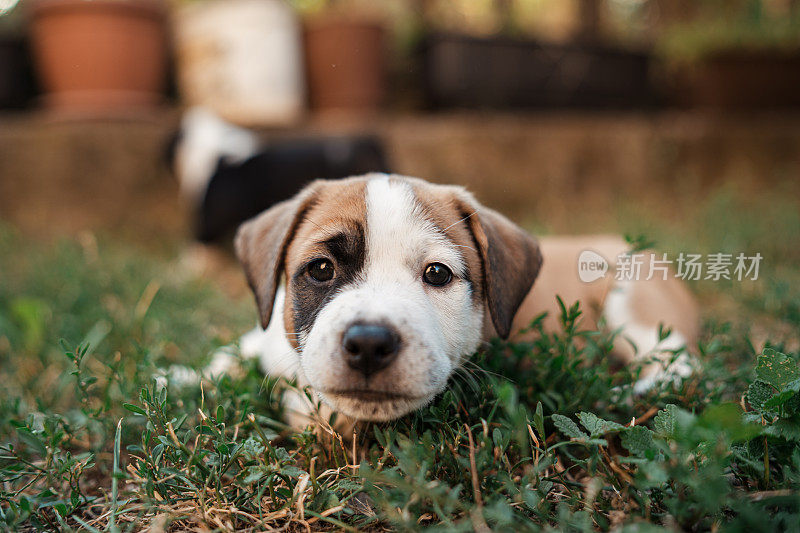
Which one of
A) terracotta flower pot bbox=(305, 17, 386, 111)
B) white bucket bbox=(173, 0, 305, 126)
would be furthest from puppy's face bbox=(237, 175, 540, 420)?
terracotta flower pot bbox=(305, 17, 386, 111)

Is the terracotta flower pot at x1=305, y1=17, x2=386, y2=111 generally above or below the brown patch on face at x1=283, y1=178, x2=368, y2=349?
above

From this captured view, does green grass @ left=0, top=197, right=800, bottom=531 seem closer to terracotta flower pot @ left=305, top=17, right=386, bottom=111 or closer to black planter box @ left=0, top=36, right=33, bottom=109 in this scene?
terracotta flower pot @ left=305, top=17, right=386, bottom=111

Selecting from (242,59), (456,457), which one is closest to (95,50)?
(242,59)

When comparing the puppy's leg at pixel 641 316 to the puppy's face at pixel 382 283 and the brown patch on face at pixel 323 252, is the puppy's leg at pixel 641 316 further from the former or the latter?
the brown patch on face at pixel 323 252

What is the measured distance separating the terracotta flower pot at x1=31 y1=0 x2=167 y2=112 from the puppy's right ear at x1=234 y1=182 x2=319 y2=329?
5.56 m

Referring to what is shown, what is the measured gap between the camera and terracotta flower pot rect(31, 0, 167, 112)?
6.95 m

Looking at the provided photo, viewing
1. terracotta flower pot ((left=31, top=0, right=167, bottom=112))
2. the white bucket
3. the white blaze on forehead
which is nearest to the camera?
the white blaze on forehead

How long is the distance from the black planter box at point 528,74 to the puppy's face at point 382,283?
5962 millimetres

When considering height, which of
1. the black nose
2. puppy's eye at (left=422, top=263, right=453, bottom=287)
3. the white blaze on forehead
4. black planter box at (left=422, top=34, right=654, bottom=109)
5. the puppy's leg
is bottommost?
the puppy's leg

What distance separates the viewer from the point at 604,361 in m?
2.25

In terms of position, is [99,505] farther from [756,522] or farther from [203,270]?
[203,270]

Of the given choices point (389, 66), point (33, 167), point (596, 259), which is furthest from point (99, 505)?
point (389, 66)

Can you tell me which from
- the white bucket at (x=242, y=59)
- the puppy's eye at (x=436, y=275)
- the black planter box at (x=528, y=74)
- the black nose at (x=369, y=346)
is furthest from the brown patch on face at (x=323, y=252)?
the black planter box at (x=528, y=74)

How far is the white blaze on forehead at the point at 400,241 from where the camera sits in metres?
2.19
